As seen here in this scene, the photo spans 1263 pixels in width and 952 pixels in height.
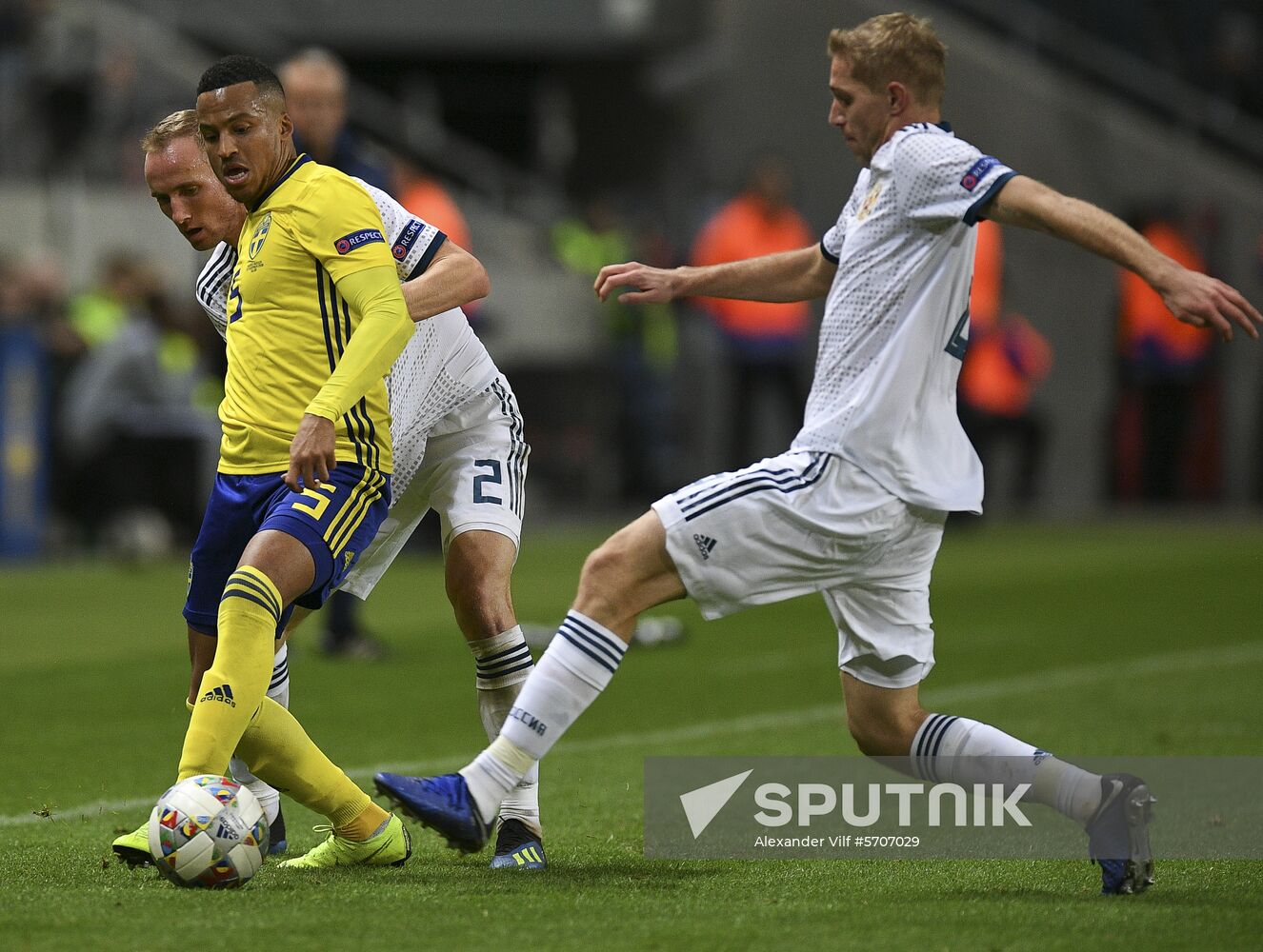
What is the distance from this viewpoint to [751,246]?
57.8 feet

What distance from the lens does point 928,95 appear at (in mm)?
4926

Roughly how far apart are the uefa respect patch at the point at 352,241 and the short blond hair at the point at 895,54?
126 centimetres

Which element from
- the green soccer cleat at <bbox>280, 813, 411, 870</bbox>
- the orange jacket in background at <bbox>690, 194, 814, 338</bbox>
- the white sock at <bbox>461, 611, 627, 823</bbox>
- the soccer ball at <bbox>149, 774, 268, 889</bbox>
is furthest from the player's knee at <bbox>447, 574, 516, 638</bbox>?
the orange jacket in background at <bbox>690, 194, 814, 338</bbox>

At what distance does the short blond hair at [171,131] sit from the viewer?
529 centimetres

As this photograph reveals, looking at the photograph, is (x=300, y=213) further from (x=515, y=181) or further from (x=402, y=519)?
(x=515, y=181)

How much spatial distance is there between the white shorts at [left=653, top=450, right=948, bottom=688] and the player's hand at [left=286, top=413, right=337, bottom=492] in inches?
32.3

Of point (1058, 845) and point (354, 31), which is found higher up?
point (354, 31)

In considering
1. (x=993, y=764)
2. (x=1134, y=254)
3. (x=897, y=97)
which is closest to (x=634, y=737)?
(x=993, y=764)

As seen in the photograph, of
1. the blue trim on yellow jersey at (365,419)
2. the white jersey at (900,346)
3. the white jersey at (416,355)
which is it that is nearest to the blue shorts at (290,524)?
the blue trim on yellow jersey at (365,419)

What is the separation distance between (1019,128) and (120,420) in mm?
11682

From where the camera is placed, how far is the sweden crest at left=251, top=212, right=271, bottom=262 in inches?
201

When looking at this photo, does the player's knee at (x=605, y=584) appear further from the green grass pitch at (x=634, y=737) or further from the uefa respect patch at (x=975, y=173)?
the uefa respect patch at (x=975, y=173)

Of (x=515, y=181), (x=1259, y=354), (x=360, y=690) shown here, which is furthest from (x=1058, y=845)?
(x=515, y=181)

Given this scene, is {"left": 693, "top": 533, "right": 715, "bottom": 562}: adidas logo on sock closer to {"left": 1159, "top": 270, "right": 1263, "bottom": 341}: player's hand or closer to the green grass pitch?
the green grass pitch
